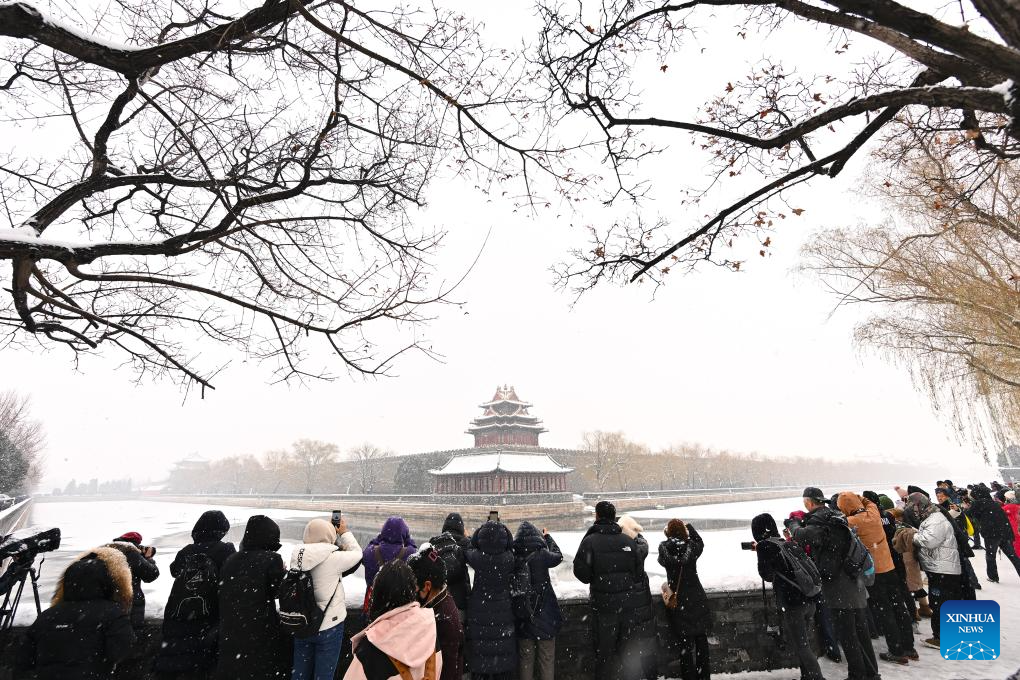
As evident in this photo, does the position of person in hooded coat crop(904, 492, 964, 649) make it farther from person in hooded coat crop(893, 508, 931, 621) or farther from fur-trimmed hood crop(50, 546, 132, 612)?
fur-trimmed hood crop(50, 546, 132, 612)

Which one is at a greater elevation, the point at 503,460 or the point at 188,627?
the point at 188,627

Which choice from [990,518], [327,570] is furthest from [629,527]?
[990,518]

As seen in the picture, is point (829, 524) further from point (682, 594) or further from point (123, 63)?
point (123, 63)

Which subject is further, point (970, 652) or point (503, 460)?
point (503, 460)

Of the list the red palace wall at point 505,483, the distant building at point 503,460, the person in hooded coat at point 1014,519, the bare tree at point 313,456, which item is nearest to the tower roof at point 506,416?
the distant building at point 503,460

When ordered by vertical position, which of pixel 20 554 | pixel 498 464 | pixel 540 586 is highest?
pixel 20 554

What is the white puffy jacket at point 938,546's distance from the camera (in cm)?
435

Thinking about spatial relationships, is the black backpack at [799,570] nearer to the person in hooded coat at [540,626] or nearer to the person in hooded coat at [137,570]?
the person in hooded coat at [540,626]

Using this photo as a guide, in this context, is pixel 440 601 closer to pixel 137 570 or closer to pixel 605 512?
pixel 605 512

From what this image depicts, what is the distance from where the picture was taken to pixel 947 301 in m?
6.84

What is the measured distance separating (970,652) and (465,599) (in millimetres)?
4282

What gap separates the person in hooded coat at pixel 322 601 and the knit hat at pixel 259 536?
0.15 meters

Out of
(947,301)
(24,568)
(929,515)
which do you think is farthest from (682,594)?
(947,301)

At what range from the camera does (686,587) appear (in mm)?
3559
